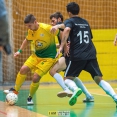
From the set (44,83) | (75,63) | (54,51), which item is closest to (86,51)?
(75,63)

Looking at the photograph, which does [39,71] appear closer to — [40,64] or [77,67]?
[40,64]

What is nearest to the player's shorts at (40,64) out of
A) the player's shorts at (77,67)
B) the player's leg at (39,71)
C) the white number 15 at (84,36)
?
the player's leg at (39,71)

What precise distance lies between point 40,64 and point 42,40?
0.46 meters

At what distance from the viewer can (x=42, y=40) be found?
9.13 meters

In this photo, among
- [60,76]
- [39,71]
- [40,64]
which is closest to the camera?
[39,71]

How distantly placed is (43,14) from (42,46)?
6785mm

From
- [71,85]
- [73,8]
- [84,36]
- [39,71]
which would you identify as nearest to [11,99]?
[39,71]

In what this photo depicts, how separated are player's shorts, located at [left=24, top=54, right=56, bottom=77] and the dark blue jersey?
0.80 meters

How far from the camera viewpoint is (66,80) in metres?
Result: 8.51

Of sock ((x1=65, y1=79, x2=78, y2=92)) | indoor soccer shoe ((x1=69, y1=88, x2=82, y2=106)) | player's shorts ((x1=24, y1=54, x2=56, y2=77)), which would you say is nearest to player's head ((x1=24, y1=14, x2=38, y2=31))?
player's shorts ((x1=24, y1=54, x2=56, y2=77))

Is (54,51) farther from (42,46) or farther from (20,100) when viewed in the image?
(20,100)

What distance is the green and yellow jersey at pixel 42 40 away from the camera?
912 centimetres

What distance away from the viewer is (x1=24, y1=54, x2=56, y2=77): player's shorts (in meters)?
9.03

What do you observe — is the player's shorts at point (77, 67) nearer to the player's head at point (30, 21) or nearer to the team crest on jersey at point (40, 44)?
the team crest on jersey at point (40, 44)
